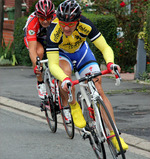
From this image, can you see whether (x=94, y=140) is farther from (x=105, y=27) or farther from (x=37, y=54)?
(x=105, y=27)

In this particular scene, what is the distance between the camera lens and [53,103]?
794 cm

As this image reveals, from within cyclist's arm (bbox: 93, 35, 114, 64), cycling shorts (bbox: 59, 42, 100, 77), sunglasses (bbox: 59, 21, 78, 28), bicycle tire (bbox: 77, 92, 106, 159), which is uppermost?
sunglasses (bbox: 59, 21, 78, 28)

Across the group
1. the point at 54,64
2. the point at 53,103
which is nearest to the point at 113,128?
the point at 54,64

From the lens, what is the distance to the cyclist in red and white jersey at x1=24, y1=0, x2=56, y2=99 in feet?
26.8

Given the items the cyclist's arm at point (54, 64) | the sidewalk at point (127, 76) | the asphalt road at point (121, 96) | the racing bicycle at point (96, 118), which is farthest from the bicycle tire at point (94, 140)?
the sidewalk at point (127, 76)

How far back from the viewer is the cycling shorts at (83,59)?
6.47 meters

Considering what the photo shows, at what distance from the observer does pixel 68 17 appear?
19.5 feet

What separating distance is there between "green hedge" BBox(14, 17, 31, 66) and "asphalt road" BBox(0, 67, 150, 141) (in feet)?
4.89

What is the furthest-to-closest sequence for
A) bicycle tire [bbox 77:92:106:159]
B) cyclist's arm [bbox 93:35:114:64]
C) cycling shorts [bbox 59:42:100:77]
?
cycling shorts [bbox 59:42:100:77], cyclist's arm [bbox 93:35:114:64], bicycle tire [bbox 77:92:106:159]

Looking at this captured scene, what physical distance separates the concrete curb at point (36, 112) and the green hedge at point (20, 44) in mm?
6589

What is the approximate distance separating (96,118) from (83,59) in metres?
1.16

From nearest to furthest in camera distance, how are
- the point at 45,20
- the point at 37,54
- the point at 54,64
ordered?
the point at 54,64, the point at 45,20, the point at 37,54

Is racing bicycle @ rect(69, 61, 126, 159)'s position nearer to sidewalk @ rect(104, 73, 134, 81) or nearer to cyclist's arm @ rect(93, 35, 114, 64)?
cyclist's arm @ rect(93, 35, 114, 64)

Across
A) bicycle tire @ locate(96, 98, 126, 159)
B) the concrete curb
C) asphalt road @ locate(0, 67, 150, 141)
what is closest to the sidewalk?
asphalt road @ locate(0, 67, 150, 141)
